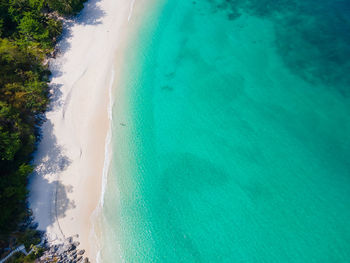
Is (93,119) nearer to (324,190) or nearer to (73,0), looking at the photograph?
(73,0)

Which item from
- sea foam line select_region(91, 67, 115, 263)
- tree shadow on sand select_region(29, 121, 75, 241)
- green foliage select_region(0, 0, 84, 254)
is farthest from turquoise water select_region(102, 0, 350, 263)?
green foliage select_region(0, 0, 84, 254)

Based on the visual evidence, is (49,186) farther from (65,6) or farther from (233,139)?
(65,6)

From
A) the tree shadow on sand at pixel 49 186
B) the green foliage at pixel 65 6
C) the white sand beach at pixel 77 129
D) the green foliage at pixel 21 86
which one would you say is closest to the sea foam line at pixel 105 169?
the white sand beach at pixel 77 129

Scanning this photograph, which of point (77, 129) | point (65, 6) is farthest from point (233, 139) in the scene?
point (65, 6)

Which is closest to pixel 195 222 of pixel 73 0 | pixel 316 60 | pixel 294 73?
pixel 294 73

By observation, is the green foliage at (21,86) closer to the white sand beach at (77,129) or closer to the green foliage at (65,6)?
the green foliage at (65,6)
